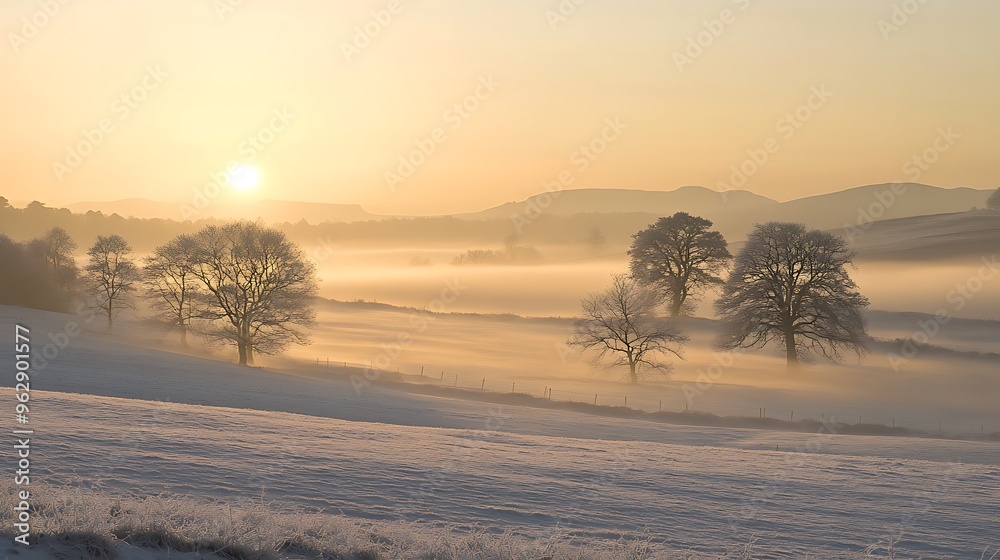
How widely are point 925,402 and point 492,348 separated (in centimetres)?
2772

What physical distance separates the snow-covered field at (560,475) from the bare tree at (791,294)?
19907 mm

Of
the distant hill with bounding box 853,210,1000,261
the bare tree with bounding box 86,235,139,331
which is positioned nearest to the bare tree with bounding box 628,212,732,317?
the distant hill with bounding box 853,210,1000,261

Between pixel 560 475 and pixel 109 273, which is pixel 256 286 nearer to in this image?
pixel 109 273

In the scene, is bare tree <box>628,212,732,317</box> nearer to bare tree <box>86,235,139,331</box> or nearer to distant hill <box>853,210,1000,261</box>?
distant hill <box>853,210,1000,261</box>

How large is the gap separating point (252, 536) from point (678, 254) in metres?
56.5

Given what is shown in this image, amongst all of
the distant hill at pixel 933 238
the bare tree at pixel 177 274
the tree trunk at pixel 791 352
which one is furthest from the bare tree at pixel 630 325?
the distant hill at pixel 933 238

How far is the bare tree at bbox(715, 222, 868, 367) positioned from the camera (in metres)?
45.2

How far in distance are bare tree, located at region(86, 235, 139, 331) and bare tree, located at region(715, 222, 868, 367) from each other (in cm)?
4544

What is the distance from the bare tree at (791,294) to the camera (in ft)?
148

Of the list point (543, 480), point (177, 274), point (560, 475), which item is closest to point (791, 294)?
point (560, 475)

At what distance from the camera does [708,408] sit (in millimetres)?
35125

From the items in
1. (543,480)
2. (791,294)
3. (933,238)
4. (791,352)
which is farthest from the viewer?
(933,238)

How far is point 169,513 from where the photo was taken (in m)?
9.12

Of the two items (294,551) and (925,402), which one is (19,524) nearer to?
(294,551)
